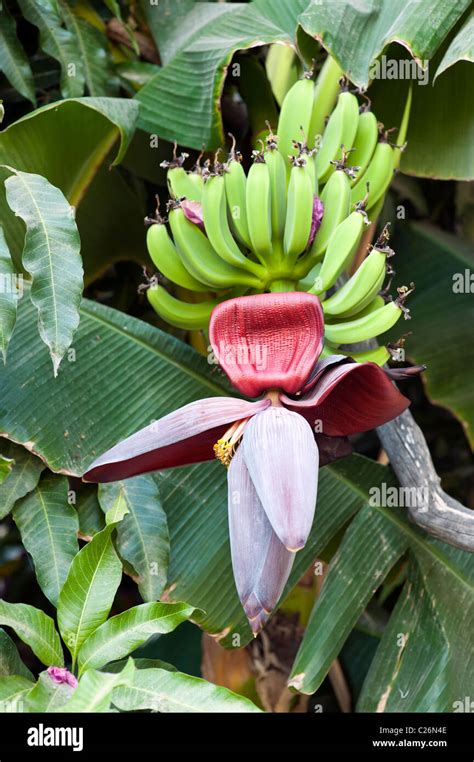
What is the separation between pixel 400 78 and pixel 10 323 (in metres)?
0.78

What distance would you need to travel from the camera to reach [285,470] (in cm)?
76

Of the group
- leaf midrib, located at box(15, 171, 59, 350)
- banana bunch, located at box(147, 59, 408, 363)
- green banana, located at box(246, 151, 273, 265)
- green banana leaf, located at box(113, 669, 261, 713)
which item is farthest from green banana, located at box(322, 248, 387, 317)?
green banana leaf, located at box(113, 669, 261, 713)

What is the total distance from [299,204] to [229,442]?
296mm

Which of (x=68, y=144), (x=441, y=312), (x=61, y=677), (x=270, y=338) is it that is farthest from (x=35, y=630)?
(x=441, y=312)

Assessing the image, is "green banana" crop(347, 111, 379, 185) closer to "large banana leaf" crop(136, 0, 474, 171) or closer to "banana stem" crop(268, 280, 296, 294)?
"large banana leaf" crop(136, 0, 474, 171)

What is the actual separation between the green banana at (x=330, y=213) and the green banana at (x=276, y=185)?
46 mm

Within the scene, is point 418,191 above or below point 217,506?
above

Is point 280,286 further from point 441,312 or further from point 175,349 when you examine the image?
point 441,312

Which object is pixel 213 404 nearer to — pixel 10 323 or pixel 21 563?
pixel 10 323

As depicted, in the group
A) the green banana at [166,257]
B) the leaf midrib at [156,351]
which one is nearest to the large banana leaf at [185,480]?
the leaf midrib at [156,351]

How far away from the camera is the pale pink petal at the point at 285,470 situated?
74cm

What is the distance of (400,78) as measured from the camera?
1305 millimetres

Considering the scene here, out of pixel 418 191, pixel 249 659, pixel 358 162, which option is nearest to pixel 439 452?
pixel 418 191
